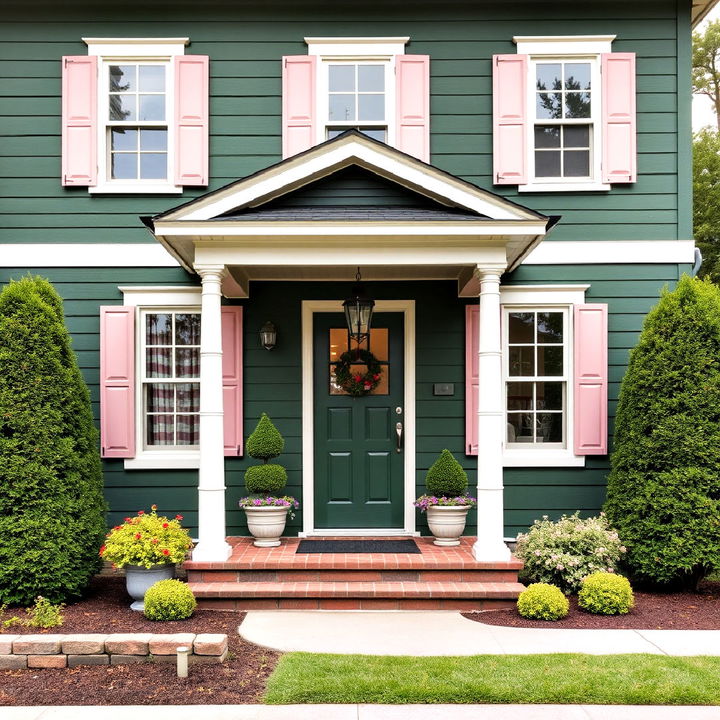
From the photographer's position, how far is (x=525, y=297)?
6824mm

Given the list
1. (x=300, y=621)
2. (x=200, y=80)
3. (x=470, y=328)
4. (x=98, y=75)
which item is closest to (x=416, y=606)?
(x=300, y=621)

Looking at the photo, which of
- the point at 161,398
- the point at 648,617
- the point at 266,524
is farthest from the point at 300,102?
the point at 648,617

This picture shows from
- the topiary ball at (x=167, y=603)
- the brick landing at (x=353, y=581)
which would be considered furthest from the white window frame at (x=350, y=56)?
the topiary ball at (x=167, y=603)

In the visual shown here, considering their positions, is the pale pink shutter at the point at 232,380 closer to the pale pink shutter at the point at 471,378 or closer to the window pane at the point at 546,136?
the pale pink shutter at the point at 471,378

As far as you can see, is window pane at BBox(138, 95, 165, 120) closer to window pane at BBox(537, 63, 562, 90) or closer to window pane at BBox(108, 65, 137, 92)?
window pane at BBox(108, 65, 137, 92)

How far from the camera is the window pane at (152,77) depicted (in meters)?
6.96

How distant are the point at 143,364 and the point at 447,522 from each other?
341 centimetres

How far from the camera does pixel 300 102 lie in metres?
6.84

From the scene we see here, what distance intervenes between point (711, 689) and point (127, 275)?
601cm

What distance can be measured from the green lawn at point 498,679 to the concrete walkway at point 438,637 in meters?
0.18
